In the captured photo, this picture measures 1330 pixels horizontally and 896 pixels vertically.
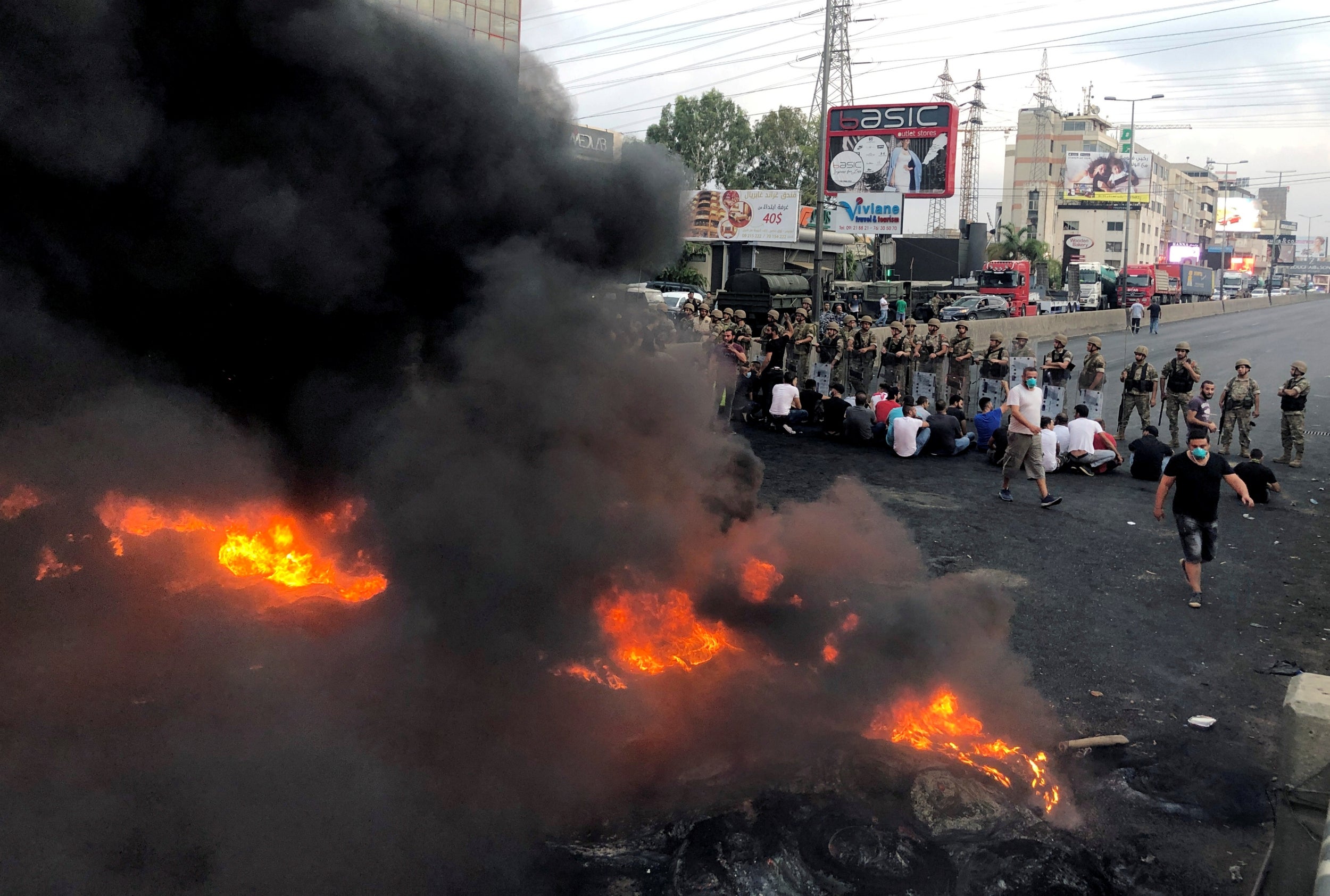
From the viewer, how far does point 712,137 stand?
168 ft

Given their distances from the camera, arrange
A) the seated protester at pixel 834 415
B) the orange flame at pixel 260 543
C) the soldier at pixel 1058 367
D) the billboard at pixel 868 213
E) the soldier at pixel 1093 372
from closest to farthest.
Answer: the orange flame at pixel 260 543 < the soldier at pixel 1093 372 < the seated protester at pixel 834 415 < the soldier at pixel 1058 367 < the billboard at pixel 868 213

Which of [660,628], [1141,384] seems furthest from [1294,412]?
[660,628]

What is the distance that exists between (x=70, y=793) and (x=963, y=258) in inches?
1638

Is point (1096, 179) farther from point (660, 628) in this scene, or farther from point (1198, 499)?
point (660, 628)

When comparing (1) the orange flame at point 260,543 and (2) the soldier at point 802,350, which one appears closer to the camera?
(1) the orange flame at point 260,543

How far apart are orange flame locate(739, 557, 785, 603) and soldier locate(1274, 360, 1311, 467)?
951 cm

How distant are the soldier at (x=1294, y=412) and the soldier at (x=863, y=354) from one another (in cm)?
648

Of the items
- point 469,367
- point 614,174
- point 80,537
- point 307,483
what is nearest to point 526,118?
point 614,174

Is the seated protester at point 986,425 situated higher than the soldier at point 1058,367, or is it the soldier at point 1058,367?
the soldier at point 1058,367

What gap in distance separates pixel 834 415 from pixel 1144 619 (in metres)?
7.63

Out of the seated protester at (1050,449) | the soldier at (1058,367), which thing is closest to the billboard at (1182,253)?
the soldier at (1058,367)

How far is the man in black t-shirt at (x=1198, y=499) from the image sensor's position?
312 inches

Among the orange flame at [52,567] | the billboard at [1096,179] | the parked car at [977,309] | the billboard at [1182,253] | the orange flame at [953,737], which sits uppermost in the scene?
the billboard at [1096,179]

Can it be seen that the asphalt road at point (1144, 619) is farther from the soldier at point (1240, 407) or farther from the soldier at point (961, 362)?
the soldier at point (961, 362)
